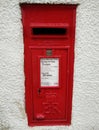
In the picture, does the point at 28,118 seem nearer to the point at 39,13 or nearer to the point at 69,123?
Answer: the point at 69,123

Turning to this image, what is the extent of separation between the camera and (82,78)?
288cm

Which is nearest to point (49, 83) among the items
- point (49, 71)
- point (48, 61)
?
point (49, 71)

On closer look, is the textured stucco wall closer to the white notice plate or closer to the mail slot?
the mail slot

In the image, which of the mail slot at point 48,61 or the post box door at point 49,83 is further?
the post box door at point 49,83

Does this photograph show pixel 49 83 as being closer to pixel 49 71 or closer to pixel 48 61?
pixel 49 71

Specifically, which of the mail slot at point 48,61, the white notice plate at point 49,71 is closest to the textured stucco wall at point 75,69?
the mail slot at point 48,61

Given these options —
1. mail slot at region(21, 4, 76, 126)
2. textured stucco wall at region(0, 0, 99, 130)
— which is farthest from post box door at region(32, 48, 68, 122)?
textured stucco wall at region(0, 0, 99, 130)

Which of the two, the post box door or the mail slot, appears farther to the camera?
the post box door

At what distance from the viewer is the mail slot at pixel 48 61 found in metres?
2.56

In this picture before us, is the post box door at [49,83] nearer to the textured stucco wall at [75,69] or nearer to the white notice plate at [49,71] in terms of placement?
the white notice plate at [49,71]

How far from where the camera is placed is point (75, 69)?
284 cm

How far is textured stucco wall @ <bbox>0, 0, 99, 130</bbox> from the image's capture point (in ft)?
8.61

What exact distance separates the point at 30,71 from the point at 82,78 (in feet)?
2.12

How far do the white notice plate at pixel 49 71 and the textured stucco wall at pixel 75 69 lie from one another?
0.25 meters
